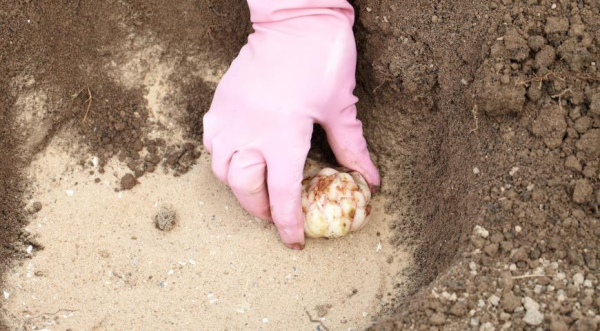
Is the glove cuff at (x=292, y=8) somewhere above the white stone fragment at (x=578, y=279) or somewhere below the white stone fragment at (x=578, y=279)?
above

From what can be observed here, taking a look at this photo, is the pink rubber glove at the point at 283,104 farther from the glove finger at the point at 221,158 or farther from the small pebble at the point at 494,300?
the small pebble at the point at 494,300

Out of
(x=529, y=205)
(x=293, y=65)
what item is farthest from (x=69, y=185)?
(x=529, y=205)

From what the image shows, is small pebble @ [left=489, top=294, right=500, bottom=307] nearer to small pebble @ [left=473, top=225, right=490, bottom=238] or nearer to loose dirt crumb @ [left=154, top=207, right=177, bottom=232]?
small pebble @ [left=473, top=225, right=490, bottom=238]

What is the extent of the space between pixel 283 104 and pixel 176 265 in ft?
2.02

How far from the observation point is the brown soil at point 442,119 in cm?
222

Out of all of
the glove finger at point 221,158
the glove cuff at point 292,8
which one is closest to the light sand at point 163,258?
the glove finger at point 221,158

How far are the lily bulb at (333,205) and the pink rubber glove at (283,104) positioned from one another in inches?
1.6

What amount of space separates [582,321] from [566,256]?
0.67 feet

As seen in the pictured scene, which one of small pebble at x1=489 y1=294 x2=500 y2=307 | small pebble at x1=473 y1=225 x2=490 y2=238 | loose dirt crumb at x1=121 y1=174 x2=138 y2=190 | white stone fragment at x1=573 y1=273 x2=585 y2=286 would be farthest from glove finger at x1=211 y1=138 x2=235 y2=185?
white stone fragment at x1=573 y1=273 x2=585 y2=286

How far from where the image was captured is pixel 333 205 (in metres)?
2.58

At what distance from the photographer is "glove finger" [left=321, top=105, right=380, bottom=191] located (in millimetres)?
2641

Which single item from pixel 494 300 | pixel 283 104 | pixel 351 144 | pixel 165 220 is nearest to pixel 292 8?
pixel 283 104

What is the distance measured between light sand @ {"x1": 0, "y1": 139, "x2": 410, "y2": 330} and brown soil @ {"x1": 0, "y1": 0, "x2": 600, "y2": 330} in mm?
85

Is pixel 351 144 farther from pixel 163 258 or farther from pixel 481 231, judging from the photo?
pixel 163 258
